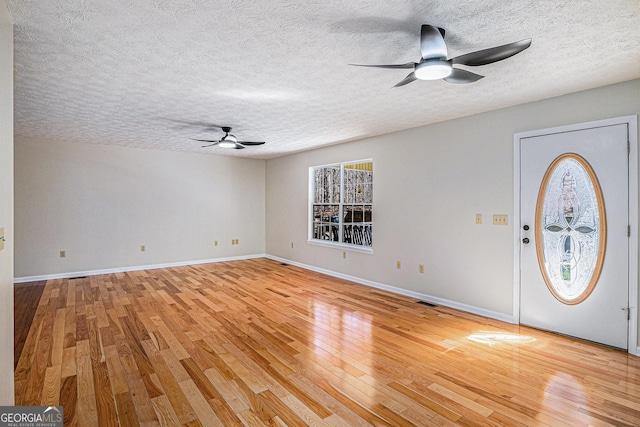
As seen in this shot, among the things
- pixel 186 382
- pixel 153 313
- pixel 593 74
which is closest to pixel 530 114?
pixel 593 74

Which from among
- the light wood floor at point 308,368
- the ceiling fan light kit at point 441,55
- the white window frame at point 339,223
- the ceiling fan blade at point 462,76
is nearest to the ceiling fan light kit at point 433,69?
the ceiling fan light kit at point 441,55

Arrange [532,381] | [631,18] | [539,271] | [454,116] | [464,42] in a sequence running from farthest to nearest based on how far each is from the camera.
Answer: [454,116]
[539,271]
[532,381]
[464,42]
[631,18]

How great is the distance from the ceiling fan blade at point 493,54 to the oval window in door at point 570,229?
1.92 m

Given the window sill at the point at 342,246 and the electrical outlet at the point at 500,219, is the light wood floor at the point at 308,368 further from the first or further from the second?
the window sill at the point at 342,246

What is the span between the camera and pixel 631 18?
6.46ft

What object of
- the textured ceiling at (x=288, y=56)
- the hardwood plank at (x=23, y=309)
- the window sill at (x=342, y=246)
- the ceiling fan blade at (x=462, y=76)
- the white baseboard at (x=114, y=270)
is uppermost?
the textured ceiling at (x=288, y=56)

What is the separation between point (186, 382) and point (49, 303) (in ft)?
10.5

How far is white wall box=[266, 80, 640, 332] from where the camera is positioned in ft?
11.5

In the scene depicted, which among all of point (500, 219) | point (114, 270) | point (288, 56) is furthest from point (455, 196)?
point (114, 270)

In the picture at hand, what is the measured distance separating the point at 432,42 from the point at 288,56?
1.06 metres

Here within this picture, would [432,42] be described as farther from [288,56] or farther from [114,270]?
[114,270]

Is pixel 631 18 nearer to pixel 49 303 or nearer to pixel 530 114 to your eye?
pixel 530 114

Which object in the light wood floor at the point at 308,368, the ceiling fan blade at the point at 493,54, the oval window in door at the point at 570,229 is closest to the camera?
the ceiling fan blade at the point at 493,54

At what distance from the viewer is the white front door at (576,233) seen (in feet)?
9.87
